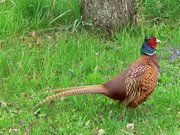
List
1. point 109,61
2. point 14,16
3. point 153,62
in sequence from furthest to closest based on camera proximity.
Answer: point 14,16
point 109,61
point 153,62

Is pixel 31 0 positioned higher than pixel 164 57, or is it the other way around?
pixel 31 0

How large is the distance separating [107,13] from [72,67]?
0.95m

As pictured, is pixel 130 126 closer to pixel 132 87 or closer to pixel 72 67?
pixel 132 87

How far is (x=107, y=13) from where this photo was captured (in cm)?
575

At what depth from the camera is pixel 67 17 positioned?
589cm

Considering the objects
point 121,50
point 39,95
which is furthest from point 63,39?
point 39,95

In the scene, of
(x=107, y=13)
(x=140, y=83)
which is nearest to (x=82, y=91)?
(x=140, y=83)

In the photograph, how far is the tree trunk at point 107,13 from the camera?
5.73 metres

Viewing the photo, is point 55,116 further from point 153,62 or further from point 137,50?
point 137,50

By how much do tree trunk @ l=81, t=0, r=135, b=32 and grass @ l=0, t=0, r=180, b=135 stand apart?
0.11m

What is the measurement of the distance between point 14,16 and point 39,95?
1.35 m

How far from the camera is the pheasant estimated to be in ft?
13.9

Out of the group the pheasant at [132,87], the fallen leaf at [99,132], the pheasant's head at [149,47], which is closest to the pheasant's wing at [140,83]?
the pheasant at [132,87]

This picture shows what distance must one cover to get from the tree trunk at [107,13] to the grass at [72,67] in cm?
11
